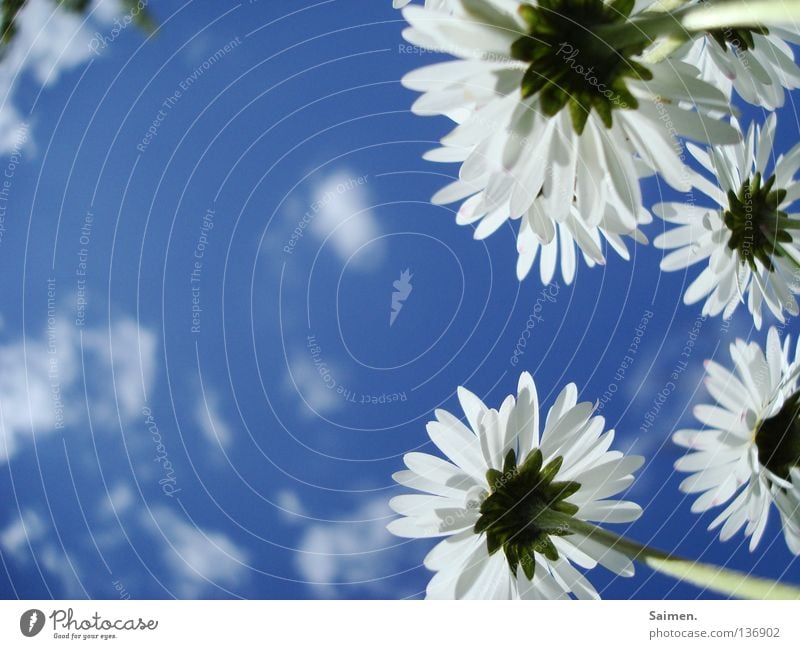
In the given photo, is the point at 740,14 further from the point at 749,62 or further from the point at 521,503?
the point at 521,503

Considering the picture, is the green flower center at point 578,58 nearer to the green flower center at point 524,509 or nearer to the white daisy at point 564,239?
the white daisy at point 564,239

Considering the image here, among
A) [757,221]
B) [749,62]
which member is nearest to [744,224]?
[757,221]

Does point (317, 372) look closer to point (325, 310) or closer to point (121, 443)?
point (325, 310)

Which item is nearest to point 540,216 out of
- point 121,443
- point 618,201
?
point 618,201

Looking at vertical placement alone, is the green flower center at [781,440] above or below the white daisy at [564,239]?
below
